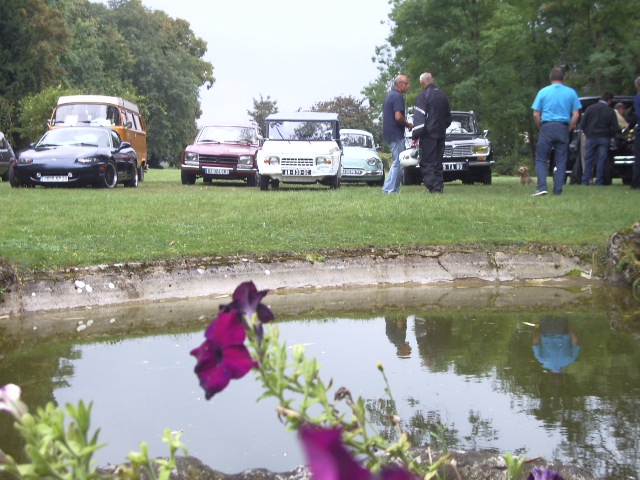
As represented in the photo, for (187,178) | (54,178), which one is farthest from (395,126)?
(187,178)

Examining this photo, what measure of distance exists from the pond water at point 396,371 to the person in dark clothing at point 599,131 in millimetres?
11148

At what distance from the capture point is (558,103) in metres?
14.8

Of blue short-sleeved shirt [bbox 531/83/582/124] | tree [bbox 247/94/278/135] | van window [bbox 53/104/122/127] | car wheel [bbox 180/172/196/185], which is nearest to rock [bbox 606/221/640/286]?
blue short-sleeved shirt [bbox 531/83/582/124]

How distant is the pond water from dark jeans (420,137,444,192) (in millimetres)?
7602

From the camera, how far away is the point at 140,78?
73438 millimetres

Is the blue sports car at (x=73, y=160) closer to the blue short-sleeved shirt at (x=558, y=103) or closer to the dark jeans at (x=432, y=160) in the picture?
the dark jeans at (x=432, y=160)

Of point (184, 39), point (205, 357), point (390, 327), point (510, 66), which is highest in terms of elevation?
point (184, 39)

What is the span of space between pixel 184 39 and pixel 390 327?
8304 cm

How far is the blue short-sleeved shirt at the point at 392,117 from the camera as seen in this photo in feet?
55.6

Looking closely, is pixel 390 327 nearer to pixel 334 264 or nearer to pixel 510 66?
pixel 334 264

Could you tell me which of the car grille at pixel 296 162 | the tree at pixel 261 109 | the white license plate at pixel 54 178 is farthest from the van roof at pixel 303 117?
the tree at pixel 261 109

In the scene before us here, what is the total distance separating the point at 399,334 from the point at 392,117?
1079 cm

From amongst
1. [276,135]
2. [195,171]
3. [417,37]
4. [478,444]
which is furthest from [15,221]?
[417,37]

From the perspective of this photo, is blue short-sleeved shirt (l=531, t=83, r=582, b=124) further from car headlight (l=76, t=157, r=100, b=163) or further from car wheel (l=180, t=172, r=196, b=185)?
car wheel (l=180, t=172, r=196, b=185)
